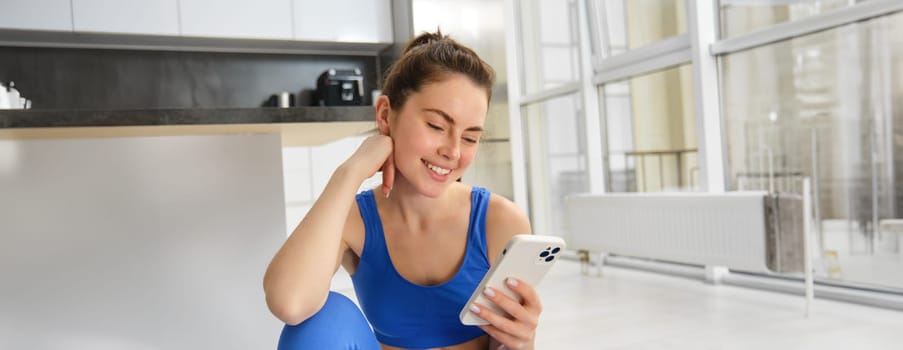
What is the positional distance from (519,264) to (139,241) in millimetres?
1213

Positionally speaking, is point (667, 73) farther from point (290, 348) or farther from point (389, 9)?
point (290, 348)

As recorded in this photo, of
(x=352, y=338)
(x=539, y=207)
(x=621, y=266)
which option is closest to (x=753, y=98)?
(x=621, y=266)

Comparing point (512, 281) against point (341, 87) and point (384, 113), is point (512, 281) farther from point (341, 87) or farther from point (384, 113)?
point (341, 87)

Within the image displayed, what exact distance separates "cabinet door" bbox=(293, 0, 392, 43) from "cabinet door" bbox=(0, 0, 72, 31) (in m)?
1.43

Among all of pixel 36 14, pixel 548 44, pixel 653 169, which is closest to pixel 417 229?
pixel 653 169

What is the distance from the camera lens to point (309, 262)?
105cm

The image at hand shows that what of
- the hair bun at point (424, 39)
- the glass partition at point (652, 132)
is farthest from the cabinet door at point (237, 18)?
the hair bun at point (424, 39)

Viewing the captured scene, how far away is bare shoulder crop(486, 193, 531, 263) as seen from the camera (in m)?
1.27

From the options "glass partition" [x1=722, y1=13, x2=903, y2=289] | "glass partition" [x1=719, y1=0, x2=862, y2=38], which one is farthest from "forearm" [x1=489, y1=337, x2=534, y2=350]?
"glass partition" [x1=719, y1=0, x2=862, y2=38]

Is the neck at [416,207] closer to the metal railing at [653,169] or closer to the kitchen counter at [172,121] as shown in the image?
the kitchen counter at [172,121]

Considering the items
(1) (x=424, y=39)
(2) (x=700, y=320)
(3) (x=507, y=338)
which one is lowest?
(2) (x=700, y=320)

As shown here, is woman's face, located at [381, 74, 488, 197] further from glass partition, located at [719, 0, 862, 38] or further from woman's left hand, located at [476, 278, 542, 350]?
glass partition, located at [719, 0, 862, 38]

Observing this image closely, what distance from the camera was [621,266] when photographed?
15.4 ft

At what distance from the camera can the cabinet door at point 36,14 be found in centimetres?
415
